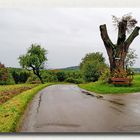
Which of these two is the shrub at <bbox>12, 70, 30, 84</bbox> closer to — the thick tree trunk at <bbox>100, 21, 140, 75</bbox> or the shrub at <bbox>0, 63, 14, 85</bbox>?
the shrub at <bbox>0, 63, 14, 85</bbox>

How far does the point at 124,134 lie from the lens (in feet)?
26.3

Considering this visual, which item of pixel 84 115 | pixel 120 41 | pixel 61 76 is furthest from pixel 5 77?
pixel 120 41

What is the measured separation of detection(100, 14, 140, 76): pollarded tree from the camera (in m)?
10.2

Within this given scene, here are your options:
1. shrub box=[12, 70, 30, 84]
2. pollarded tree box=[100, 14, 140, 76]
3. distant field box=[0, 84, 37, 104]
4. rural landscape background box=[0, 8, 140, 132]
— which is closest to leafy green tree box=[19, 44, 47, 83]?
rural landscape background box=[0, 8, 140, 132]

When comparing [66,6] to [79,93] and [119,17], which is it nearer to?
[119,17]

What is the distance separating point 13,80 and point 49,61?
1290 mm

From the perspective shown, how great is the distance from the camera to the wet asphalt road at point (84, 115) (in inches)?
323

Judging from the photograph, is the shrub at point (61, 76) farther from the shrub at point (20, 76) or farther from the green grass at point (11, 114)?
the green grass at point (11, 114)

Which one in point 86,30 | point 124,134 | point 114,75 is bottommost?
point 124,134

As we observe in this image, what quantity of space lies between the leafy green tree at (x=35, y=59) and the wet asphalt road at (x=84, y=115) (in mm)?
915

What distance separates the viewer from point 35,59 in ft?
40.2

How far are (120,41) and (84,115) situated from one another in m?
4.59

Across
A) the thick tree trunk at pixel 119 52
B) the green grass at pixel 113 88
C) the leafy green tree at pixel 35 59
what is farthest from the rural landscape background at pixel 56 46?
the green grass at pixel 113 88

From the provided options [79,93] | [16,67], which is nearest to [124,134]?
[16,67]
